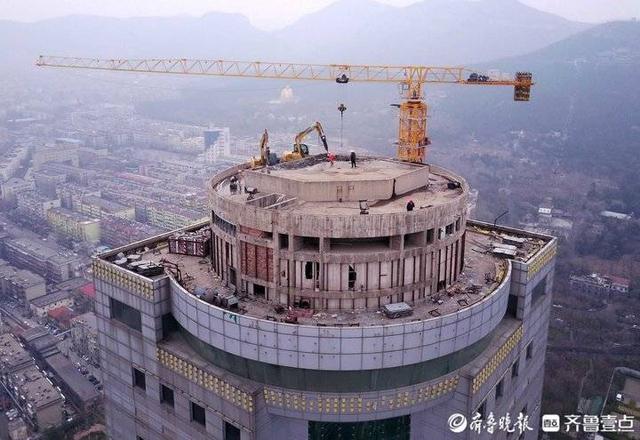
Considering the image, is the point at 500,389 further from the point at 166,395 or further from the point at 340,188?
the point at 166,395

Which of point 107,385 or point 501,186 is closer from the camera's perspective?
point 107,385

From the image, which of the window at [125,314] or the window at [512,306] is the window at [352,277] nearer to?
the window at [512,306]

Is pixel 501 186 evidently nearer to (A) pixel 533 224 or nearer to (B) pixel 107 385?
(A) pixel 533 224

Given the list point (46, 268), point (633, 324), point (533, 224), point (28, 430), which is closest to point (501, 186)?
point (533, 224)

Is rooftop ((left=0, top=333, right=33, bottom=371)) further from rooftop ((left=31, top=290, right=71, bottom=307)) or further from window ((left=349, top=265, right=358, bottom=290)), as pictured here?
window ((left=349, top=265, right=358, bottom=290))

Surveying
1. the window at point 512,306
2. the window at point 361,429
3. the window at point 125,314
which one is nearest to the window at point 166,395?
the window at point 125,314

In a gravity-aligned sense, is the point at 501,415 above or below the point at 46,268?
above

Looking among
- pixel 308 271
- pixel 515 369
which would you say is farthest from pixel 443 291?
pixel 515 369
